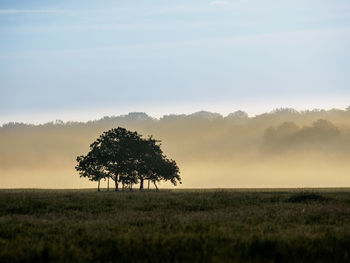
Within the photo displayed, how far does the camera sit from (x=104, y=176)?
8988 centimetres

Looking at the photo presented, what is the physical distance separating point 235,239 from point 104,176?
77.5 meters

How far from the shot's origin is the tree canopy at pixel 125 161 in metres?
89.7

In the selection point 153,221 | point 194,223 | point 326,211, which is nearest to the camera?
point 194,223

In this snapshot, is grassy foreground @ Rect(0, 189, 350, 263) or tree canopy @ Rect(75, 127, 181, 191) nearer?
grassy foreground @ Rect(0, 189, 350, 263)

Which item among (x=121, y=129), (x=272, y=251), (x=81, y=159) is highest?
(x=121, y=129)

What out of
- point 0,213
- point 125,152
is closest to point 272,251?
point 0,213

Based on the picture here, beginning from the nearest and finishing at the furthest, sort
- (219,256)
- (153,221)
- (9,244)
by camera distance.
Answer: (219,256) < (9,244) < (153,221)

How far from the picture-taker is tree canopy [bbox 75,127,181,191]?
8967 centimetres

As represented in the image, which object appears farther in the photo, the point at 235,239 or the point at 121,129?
the point at 121,129

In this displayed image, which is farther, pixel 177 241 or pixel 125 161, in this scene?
pixel 125 161

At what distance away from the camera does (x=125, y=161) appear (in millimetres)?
90375

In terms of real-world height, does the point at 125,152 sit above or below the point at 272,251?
above

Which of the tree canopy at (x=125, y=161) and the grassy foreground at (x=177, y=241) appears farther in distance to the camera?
the tree canopy at (x=125, y=161)

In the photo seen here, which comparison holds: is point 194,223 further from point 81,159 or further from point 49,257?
point 81,159
